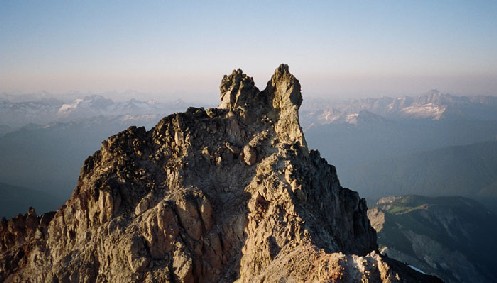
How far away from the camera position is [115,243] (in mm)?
49594

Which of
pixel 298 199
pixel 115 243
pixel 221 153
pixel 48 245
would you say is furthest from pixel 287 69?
pixel 48 245

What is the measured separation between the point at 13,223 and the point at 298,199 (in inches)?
1854

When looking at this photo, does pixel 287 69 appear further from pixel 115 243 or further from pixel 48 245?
pixel 48 245

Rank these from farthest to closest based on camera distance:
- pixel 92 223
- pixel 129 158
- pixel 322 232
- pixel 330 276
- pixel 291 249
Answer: pixel 129 158 → pixel 92 223 → pixel 322 232 → pixel 291 249 → pixel 330 276

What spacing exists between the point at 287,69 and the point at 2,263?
50.0 m

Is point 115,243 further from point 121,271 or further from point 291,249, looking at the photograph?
point 291,249

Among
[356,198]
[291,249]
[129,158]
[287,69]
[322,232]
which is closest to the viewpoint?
[291,249]

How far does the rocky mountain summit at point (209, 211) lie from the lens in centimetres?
4588

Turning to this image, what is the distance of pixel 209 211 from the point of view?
5000 centimetres

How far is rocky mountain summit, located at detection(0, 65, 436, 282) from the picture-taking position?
151ft

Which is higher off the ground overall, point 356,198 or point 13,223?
point 356,198

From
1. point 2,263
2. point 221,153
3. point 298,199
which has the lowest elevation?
point 2,263

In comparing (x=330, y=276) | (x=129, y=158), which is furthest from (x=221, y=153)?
(x=330, y=276)

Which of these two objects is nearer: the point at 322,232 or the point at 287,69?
the point at 322,232
